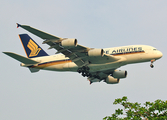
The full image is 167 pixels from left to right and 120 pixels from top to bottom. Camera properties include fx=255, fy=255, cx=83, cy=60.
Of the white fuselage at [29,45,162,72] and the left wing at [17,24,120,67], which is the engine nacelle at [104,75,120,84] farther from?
the left wing at [17,24,120,67]

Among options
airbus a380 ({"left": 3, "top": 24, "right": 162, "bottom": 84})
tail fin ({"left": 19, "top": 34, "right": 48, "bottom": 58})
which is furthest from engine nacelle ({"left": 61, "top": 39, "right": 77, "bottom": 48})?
tail fin ({"left": 19, "top": 34, "right": 48, "bottom": 58})

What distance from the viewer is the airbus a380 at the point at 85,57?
3884 cm

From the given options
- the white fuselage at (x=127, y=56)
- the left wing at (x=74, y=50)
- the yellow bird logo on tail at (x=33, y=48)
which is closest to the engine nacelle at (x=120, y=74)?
the white fuselage at (x=127, y=56)

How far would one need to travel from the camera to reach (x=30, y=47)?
170ft

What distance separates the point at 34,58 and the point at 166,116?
105ft

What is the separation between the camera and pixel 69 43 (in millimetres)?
37906

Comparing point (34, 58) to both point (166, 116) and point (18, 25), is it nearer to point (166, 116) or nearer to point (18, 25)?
point (18, 25)

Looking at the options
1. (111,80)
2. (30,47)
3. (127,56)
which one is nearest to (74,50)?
(127,56)

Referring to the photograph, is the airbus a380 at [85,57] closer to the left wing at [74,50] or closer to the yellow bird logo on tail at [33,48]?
the left wing at [74,50]

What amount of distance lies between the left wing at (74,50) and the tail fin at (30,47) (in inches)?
380

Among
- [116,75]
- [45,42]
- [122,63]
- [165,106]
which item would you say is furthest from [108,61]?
[165,106]

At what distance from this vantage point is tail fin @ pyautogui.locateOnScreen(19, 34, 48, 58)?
50.8 metres

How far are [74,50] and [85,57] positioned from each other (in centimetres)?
241

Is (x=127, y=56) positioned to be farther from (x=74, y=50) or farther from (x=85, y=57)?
(x=74, y=50)
